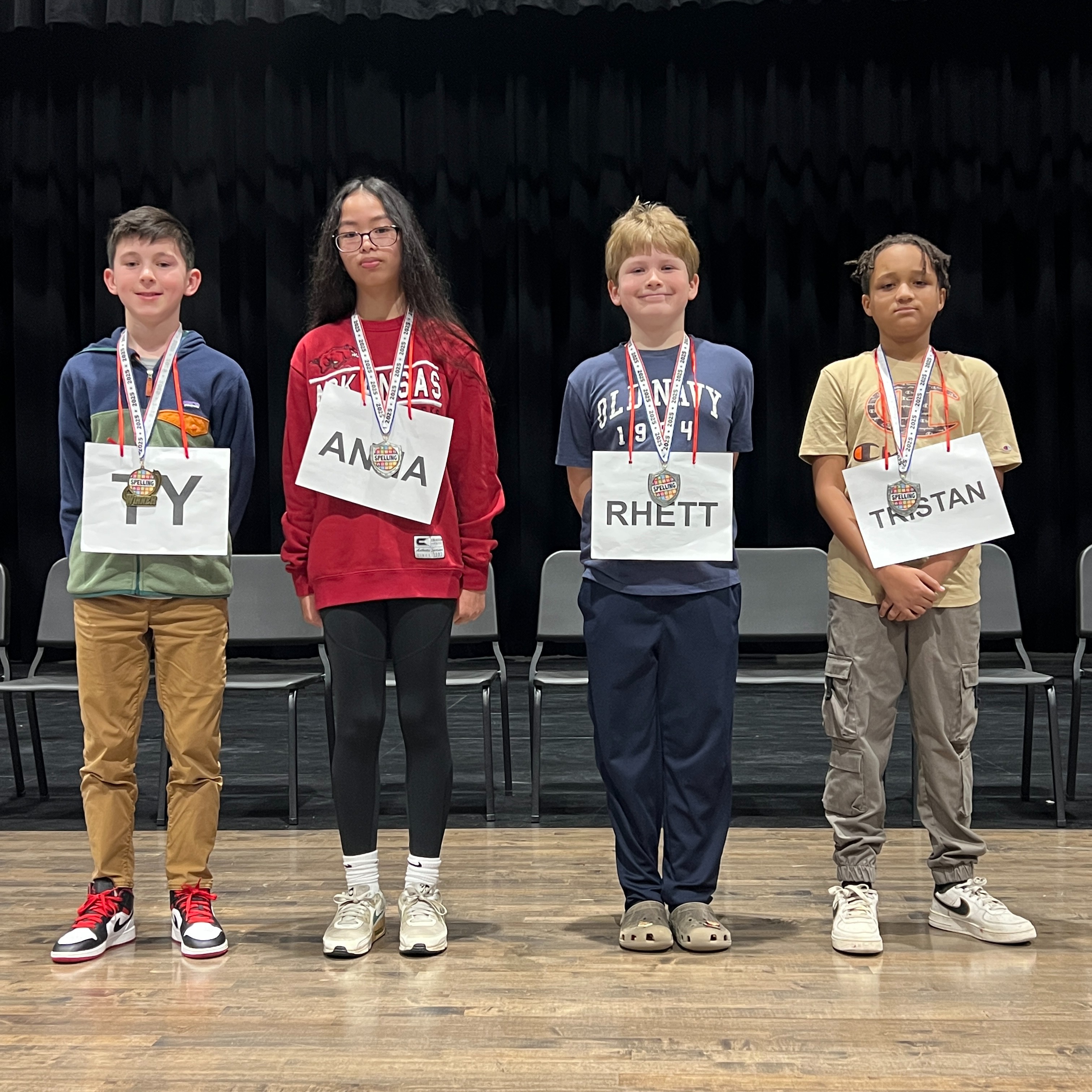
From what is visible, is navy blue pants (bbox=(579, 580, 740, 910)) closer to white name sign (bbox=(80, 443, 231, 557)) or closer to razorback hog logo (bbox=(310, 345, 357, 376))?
razorback hog logo (bbox=(310, 345, 357, 376))

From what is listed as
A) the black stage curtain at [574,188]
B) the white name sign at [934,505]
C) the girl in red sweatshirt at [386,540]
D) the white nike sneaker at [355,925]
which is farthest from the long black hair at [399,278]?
the black stage curtain at [574,188]

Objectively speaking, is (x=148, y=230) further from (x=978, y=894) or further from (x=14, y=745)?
(x=14, y=745)

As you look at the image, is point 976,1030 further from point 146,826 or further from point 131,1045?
point 146,826

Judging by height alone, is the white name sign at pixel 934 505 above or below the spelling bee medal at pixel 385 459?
below

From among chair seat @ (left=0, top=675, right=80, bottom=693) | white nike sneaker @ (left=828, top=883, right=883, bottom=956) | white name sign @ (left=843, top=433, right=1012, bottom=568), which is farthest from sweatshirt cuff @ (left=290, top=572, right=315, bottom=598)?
chair seat @ (left=0, top=675, right=80, bottom=693)

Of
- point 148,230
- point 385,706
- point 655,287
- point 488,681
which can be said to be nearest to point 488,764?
point 488,681

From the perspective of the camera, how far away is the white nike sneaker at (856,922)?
2.31 m

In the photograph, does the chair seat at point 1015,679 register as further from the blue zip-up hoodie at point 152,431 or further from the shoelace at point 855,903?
the blue zip-up hoodie at point 152,431

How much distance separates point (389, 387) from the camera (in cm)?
240

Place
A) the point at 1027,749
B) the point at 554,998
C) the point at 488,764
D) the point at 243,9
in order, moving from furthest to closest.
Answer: the point at 243,9 → the point at 1027,749 → the point at 488,764 → the point at 554,998

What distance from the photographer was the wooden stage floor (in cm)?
180

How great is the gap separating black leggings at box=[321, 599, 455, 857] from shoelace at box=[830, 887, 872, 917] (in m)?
Result: 0.83

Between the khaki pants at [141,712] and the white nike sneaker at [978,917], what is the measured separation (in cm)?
151

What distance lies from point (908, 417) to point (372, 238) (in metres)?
1.15
